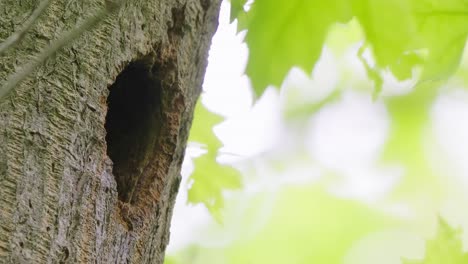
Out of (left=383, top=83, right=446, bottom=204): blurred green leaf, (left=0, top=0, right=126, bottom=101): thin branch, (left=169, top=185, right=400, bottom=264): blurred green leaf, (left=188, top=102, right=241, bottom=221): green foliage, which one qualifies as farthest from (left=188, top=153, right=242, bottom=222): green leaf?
(left=383, top=83, right=446, bottom=204): blurred green leaf

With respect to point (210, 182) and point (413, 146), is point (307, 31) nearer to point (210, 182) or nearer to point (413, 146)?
point (210, 182)

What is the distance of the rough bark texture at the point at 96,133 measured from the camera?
27.3 inches

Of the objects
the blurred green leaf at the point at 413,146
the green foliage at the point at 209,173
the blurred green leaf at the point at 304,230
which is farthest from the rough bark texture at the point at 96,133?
the blurred green leaf at the point at 413,146

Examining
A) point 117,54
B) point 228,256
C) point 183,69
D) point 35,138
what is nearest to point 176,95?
point 183,69

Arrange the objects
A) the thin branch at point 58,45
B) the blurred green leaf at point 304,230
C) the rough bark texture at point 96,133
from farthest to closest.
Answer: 1. the blurred green leaf at point 304,230
2. the rough bark texture at point 96,133
3. the thin branch at point 58,45

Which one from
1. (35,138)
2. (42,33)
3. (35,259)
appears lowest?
(35,259)

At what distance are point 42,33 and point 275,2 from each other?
33cm

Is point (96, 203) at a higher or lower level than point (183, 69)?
lower

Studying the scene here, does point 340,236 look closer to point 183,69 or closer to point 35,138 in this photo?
point 183,69

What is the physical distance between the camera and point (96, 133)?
774 mm

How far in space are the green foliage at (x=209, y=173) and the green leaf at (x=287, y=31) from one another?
419mm

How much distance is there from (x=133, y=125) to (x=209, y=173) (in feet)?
1.33

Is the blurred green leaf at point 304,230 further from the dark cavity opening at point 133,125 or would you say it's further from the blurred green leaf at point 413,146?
the dark cavity opening at point 133,125

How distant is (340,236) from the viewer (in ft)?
10.4
